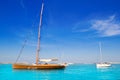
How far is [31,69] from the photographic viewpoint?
1797 inches

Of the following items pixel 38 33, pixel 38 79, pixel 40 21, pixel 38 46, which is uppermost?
pixel 40 21

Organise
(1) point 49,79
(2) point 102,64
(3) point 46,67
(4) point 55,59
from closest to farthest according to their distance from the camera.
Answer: (1) point 49,79 → (3) point 46,67 → (4) point 55,59 → (2) point 102,64

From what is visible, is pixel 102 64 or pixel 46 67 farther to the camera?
pixel 102 64

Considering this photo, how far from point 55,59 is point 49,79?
2060 cm

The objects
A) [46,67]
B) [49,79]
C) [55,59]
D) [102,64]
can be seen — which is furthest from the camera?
[102,64]

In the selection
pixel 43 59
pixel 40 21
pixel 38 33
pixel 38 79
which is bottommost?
pixel 38 79

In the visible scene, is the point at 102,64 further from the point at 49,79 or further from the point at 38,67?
the point at 49,79

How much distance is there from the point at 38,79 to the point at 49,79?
73.5 inches

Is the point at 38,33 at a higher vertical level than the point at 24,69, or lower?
higher

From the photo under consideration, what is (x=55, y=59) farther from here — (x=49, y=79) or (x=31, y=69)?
(x=49, y=79)

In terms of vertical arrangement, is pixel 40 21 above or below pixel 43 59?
above

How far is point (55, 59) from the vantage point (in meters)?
48.7

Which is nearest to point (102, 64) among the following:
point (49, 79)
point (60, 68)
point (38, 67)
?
point (60, 68)

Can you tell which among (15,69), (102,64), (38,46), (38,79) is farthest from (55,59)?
(102,64)
